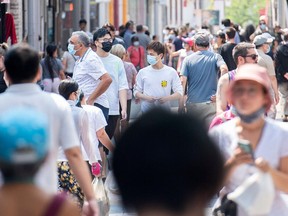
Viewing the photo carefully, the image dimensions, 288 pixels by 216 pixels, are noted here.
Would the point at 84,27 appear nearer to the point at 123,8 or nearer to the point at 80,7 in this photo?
the point at 80,7

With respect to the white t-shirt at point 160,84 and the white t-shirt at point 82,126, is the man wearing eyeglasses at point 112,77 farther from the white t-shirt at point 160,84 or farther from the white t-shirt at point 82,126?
the white t-shirt at point 82,126

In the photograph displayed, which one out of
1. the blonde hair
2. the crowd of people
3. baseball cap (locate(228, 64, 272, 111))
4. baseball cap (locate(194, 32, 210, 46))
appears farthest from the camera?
the blonde hair

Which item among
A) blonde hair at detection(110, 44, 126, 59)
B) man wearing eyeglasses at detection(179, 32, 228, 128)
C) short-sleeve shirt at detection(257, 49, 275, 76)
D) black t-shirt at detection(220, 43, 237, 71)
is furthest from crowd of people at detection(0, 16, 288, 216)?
black t-shirt at detection(220, 43, 237, 71)

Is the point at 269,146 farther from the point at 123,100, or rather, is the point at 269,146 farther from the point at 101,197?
the point at 123,100

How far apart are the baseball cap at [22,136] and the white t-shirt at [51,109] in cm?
218

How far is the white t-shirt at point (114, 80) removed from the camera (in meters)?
13.6

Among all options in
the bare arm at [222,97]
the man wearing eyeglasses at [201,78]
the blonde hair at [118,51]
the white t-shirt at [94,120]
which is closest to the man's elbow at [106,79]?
the white t-shirt at [94,120]

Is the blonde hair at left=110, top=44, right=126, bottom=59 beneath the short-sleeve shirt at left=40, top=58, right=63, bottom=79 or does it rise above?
above

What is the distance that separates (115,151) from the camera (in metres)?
3.55

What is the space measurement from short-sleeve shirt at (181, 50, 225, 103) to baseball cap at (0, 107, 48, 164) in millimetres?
10149

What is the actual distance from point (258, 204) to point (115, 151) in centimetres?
151

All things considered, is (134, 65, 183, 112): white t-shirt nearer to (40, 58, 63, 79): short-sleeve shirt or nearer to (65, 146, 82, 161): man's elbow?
(40, 58, 63, 79): short-sleeve shirt

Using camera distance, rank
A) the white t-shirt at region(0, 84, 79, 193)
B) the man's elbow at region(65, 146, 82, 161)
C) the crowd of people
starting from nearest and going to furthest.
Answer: the crowd of people
the white t-shirt at region(0, 84, 79, 193)
the man's elbow at region(65, 146, 82, 161)

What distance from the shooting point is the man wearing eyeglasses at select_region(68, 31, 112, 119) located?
12.4 m
